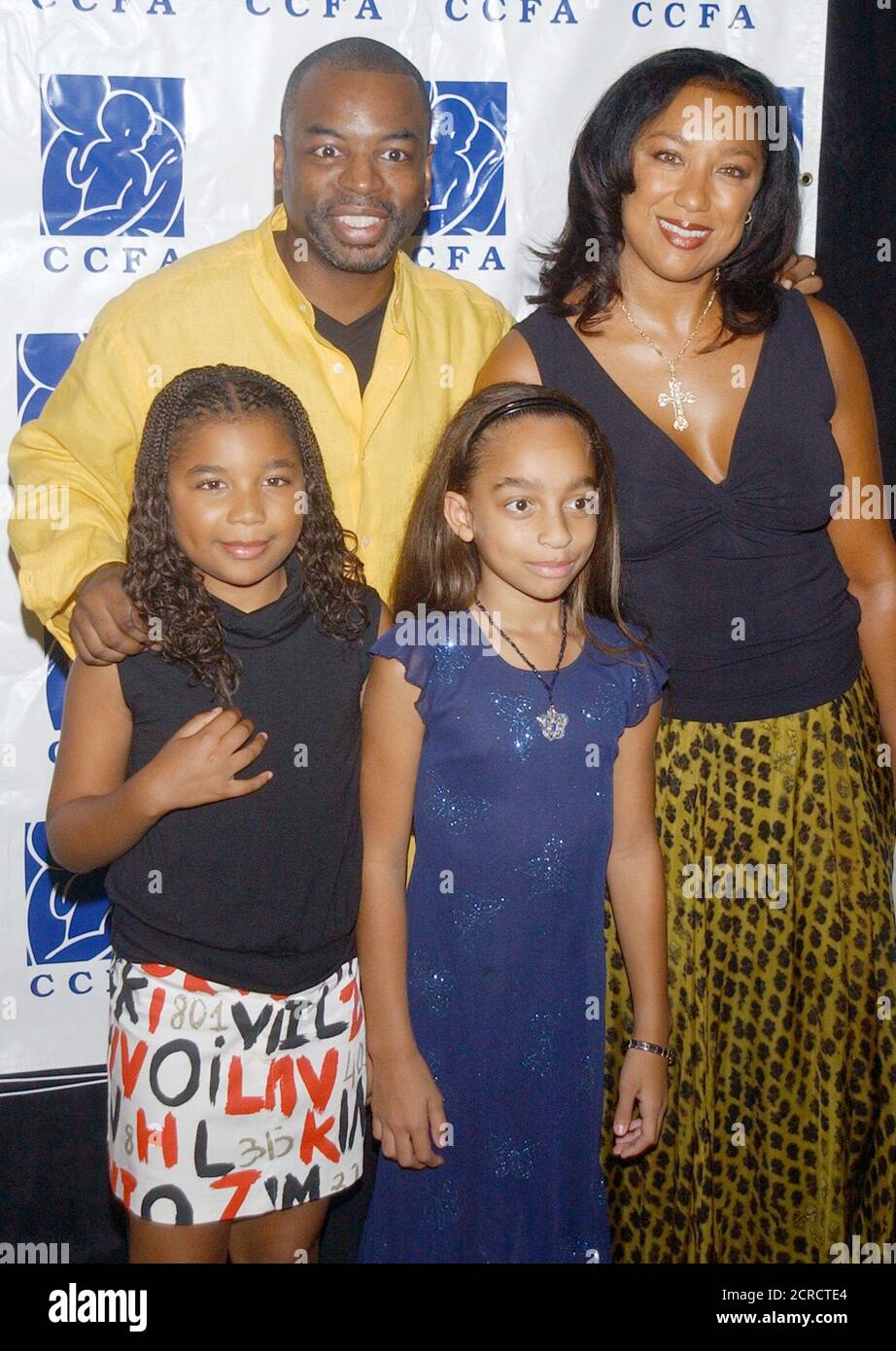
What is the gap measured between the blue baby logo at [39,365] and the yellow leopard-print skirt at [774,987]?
121 centimetres

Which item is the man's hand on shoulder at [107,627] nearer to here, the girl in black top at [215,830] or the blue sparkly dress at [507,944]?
the girl in black top at [215,830]

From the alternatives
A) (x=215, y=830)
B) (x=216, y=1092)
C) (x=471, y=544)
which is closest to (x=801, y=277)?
(x=471, y=544)

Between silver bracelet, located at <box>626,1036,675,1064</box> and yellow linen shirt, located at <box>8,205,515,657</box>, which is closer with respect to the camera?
silver bracelet, located at <box>626,1036,675,1064</box>

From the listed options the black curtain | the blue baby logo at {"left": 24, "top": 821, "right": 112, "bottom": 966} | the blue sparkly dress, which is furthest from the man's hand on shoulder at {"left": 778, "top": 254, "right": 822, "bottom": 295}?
the blue baby logo at {"left": 24, "top": 821, "right": 112, "bottom": 966}

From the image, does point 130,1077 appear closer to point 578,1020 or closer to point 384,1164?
point 384,1164

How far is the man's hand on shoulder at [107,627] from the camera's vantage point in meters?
1.61

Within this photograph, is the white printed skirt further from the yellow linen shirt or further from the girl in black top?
the yellow linen shirt

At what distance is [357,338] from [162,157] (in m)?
0.55

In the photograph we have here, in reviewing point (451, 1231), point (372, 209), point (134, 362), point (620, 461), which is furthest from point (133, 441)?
point (451, 1231)

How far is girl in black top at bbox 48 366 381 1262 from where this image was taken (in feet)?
5.28

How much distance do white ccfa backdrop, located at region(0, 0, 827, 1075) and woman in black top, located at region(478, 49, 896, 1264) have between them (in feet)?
1.56

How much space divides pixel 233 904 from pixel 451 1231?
1.80 ft

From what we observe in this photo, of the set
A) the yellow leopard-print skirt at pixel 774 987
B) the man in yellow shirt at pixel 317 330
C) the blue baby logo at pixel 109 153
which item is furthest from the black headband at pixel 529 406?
the blue baby logo at pixel 109 153

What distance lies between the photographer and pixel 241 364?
196cm
